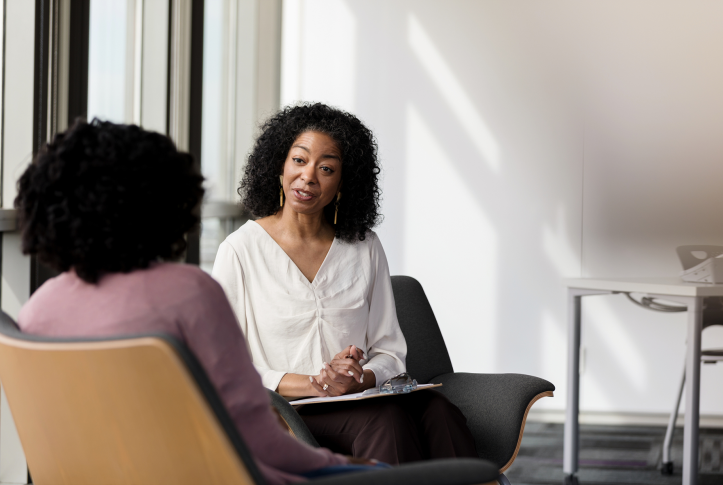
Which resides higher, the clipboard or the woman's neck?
the woman's neck

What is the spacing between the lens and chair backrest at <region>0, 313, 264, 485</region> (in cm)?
A: 85

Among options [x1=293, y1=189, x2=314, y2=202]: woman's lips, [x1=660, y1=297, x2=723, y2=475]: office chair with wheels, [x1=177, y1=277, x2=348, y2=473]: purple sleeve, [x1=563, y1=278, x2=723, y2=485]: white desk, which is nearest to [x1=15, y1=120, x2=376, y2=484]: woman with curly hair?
[x1=177, y1=277, x2=348, y2=473]: purple sleeve

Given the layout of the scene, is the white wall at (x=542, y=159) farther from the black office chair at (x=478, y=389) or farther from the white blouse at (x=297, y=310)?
the white blouse at (x=297, y=310)

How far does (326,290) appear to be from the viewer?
2000 mm

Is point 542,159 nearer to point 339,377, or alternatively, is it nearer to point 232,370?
point 339,377

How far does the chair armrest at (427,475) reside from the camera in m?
0.94

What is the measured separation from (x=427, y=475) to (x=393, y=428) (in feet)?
2.48

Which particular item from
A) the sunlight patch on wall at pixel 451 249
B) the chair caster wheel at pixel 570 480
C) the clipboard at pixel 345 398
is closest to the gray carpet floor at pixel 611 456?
the chair caster wheel at pixel 570 480

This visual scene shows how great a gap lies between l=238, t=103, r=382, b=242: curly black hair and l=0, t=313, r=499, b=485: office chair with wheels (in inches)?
46.5

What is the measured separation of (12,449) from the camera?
237 centimetres

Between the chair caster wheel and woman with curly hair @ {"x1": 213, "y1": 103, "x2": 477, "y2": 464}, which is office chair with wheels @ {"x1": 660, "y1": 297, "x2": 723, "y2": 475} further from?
woman with curly hair @ {"x1": 213, "y1": 103, "x2": 477, "y2": 464}

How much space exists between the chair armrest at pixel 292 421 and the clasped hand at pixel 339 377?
0.14m

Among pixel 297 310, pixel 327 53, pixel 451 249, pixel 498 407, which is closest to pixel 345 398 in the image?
pixel 297 310

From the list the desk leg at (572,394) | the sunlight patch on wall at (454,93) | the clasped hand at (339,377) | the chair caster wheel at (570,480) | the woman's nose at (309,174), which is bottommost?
the chair caster wheel at (570,480)
